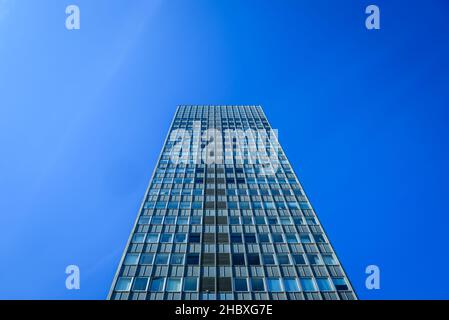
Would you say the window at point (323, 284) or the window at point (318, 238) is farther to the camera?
the window at point (318, 238)

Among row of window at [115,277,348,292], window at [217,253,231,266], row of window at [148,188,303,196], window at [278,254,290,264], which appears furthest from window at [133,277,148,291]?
row of window at [148,188,303,196]

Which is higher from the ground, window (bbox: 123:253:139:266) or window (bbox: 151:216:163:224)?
window (bbox: 151:216:163:224)

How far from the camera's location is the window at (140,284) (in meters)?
37.2

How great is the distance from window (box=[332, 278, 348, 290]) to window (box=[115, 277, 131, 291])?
23.8 m

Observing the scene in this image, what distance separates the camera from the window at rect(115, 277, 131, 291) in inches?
1460

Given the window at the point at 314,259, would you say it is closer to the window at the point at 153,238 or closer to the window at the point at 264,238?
the window at the point at 264,238

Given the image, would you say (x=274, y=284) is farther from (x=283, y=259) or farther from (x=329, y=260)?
(x=329, y=260)

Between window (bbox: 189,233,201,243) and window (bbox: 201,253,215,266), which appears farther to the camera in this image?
window (bbox: 189,233,201,243)

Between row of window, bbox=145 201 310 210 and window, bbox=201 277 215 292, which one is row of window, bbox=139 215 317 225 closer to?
row of window, bbox=145 201 310 210

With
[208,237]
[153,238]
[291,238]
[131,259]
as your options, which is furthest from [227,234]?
[131,259]

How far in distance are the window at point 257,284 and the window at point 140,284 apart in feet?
40.1

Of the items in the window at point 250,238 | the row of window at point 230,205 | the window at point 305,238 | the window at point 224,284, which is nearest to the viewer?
the window at point 224,284

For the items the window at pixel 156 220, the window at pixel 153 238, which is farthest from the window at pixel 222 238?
the window at pixel 156 220

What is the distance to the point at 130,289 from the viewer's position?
36875mm
